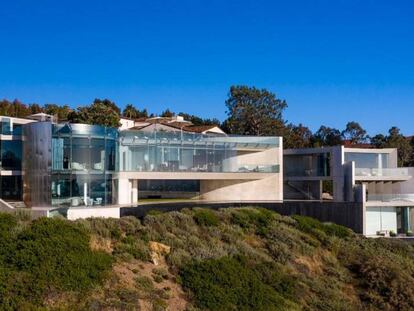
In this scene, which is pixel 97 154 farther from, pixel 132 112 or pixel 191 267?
pixel 132 112

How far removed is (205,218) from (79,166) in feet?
29.1

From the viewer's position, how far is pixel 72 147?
31.6 metres

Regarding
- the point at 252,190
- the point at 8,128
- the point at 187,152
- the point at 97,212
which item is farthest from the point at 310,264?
the point at 8,128

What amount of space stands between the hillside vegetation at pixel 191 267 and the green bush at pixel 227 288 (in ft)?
0.14

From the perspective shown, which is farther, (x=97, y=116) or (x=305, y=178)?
(x=97, y=116)

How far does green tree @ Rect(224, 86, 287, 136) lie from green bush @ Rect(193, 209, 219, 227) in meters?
37.0

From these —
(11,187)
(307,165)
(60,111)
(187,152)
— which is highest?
(60,111)

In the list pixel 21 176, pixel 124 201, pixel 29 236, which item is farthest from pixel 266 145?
pixel 29 236

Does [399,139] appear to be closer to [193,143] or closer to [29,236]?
[193,143]

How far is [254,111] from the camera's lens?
64.8m

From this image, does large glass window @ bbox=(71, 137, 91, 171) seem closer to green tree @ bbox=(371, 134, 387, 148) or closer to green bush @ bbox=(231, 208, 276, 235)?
green bush @ bbox=(231, 208, 276, 235)

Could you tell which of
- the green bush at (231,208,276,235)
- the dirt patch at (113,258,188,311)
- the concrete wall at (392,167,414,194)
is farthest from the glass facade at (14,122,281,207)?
the concrete wall at (392,167,414,194)

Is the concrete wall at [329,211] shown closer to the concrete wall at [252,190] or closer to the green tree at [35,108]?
the concrete wall at [252,190]

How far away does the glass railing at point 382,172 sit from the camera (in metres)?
43.4
